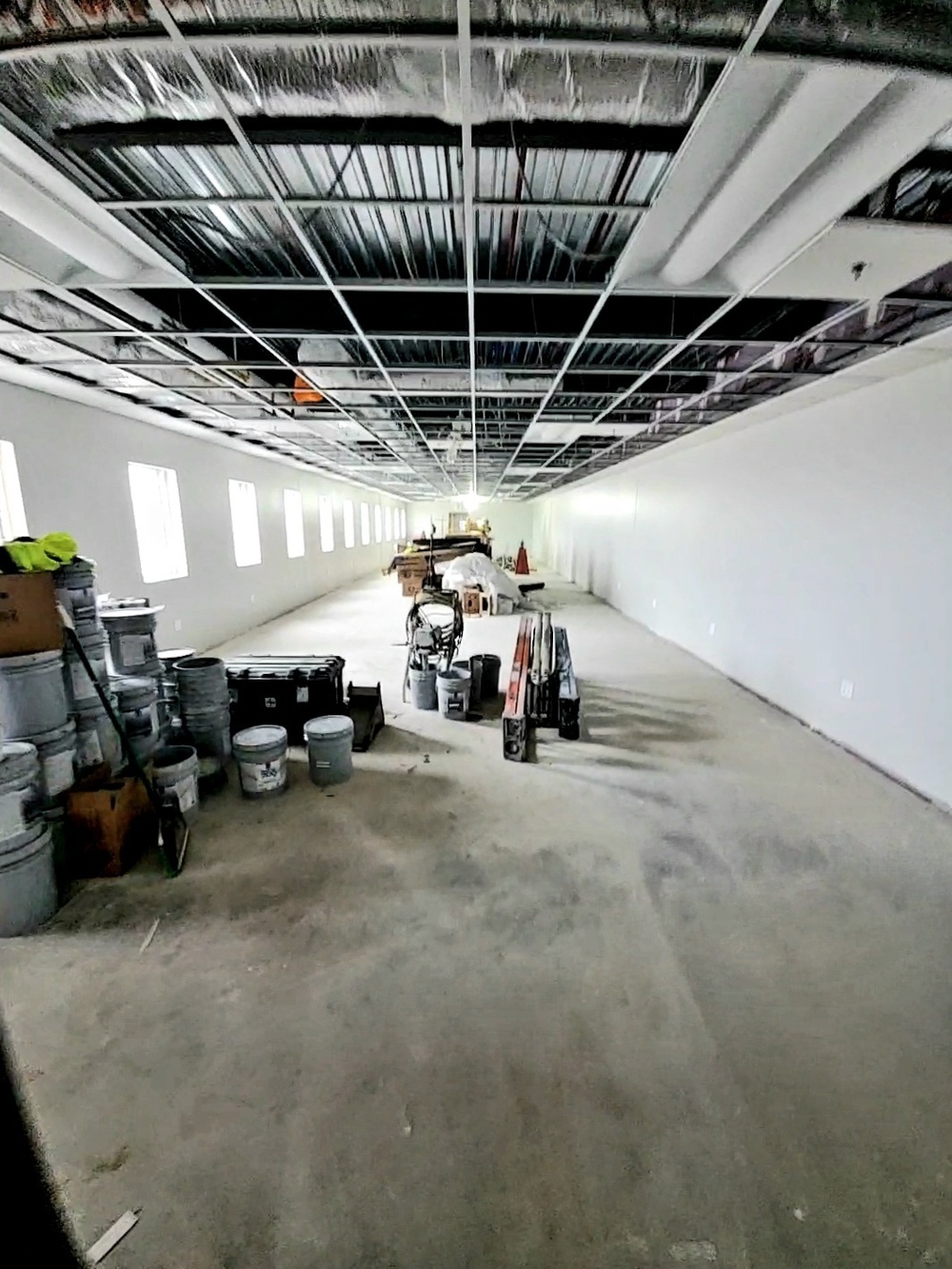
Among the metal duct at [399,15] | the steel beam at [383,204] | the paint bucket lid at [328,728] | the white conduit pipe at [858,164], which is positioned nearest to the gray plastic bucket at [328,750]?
the paint bucket lid at [328,728]

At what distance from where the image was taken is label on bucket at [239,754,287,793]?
3.14m

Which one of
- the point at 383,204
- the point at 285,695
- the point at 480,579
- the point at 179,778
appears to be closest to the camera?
the point at 383,204

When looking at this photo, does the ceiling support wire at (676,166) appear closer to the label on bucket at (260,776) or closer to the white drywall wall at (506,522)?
the label on bucket at (260,776)

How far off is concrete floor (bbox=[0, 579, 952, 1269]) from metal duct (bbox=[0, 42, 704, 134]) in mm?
2531

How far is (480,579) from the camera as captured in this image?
891 centimetres

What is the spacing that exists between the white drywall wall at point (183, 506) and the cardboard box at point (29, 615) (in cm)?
219

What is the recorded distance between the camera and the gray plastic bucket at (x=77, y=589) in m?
2.51

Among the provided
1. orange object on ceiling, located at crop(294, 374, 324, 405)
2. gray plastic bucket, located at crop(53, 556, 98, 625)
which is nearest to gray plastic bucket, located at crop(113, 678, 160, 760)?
gray plastic bucket, located at crop(53, 556, 98, 625)

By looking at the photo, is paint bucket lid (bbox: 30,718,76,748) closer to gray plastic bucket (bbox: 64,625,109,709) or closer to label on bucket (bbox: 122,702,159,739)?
gray plastic bucket (bbox: 64,625,109,709)

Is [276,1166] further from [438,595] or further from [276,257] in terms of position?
[438,595]

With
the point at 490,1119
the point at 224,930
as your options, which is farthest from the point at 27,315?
the point at 490,1119

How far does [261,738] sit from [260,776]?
22 cm

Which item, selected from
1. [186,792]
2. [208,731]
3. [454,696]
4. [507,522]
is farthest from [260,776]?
[507,522]

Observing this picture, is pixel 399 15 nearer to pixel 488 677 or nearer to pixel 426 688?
pixel 426 688
